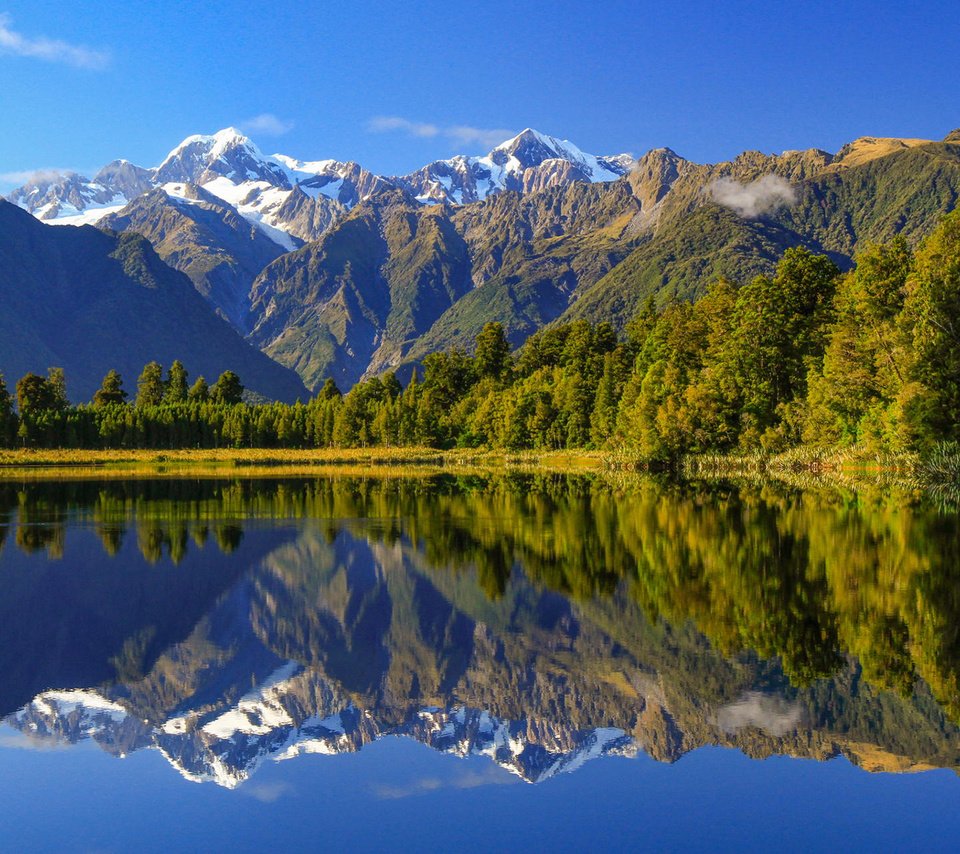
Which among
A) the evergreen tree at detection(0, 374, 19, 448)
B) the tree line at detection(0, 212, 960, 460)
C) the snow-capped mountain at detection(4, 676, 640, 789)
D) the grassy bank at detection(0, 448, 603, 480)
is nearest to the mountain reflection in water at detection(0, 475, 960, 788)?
the snow-capped mountain at detection(4, 676, 640, 789)

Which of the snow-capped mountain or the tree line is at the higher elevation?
the tree line

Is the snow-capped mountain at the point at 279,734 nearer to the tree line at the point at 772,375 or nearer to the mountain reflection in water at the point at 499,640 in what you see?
the mountain reflection in water at the point at 499,640

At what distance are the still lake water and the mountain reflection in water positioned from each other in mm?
106

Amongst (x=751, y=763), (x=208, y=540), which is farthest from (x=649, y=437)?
(x=751, y=763)

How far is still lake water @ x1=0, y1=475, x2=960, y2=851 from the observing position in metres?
16.2

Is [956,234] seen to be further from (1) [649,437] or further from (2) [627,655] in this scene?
(2) [627,655]

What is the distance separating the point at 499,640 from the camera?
1109 inches

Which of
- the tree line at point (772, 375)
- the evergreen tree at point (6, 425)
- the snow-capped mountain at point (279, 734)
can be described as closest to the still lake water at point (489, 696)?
the snow-capped mountain at point (279, 734)

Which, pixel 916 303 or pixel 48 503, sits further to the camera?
pixel 916 303

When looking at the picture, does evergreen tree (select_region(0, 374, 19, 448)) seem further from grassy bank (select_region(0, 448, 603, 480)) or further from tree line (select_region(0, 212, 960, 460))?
grassy bank (select_region(0, 448, 603, 480))

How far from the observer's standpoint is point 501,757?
1912 centimetres

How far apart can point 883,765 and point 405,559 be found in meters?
27.7

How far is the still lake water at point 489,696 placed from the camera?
16172 mm

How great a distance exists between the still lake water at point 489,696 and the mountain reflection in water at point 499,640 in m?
0.11
